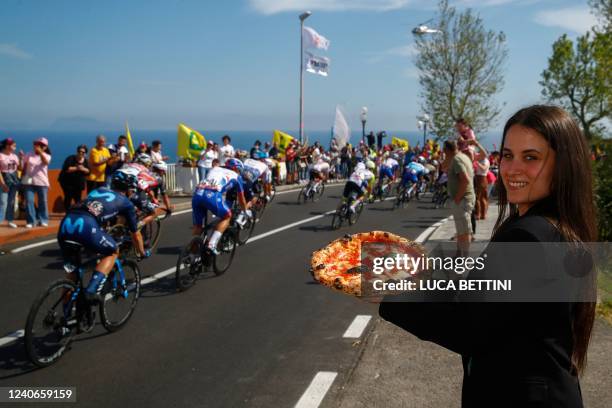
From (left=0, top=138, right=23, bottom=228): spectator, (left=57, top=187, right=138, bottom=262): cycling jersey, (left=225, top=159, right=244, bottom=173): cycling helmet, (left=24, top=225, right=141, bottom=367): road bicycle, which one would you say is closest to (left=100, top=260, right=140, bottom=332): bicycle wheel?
(left=24, top=225, right=141, bottom=367): road bicycle

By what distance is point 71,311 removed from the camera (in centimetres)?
553

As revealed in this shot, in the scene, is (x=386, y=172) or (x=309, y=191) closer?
(x=309, y=191)

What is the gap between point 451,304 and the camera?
1.41 meters

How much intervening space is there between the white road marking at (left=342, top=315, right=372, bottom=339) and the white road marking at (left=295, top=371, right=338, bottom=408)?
109cm

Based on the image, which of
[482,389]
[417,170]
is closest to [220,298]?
[482,389]

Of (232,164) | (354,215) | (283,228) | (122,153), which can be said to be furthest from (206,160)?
(232,164)

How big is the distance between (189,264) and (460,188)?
4146 millimetres

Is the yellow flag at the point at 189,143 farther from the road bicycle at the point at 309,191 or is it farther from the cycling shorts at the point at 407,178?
the cycling shorts at the point at 407,178

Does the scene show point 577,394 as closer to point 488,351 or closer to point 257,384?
point 488,351

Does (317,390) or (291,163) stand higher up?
(291,163)

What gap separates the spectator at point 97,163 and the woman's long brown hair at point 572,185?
42.0ft

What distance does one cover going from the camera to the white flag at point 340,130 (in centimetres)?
2748

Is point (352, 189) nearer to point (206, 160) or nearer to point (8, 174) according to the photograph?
point (206, 160)

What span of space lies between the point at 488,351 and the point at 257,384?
3.65 metres
